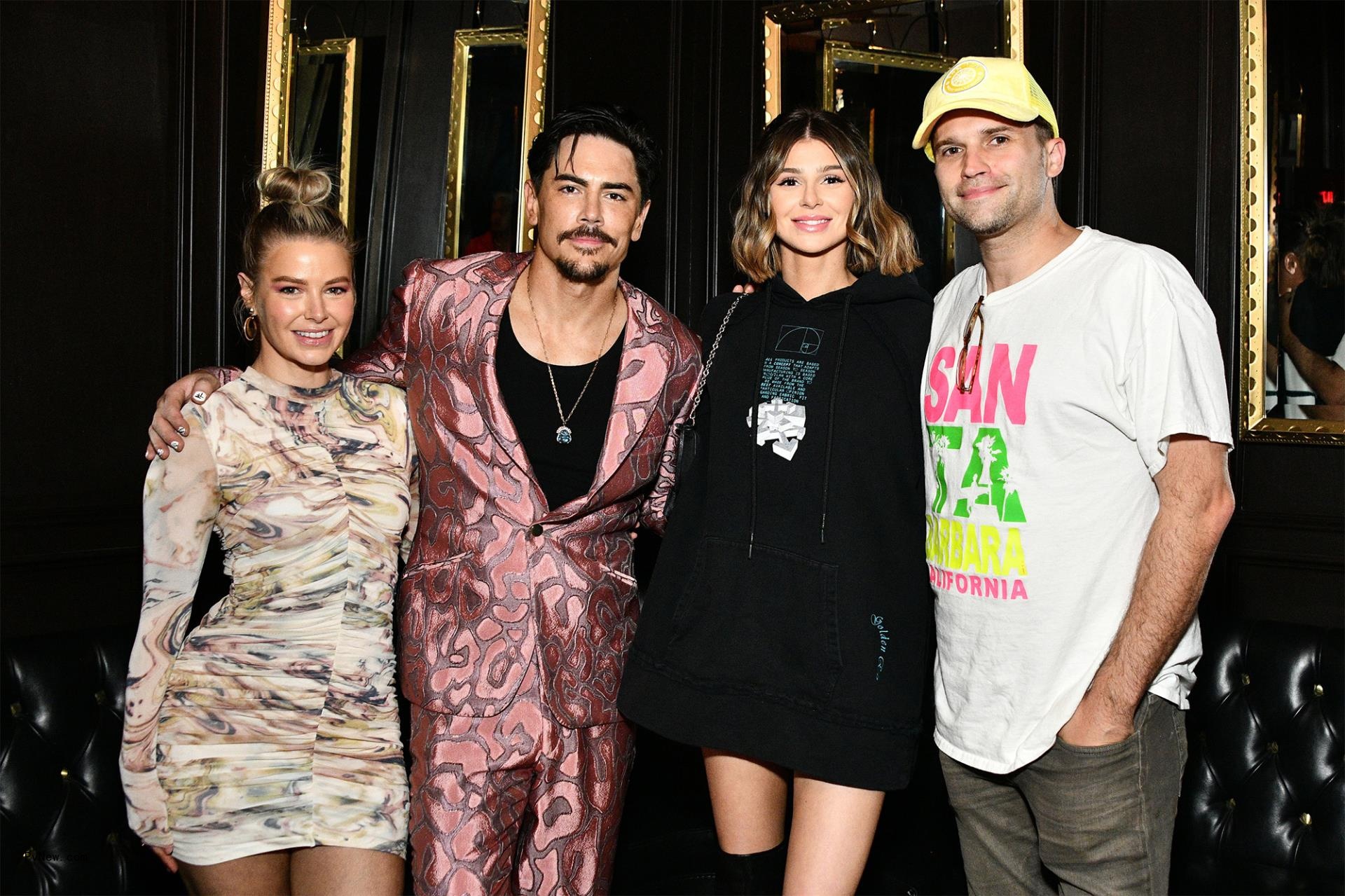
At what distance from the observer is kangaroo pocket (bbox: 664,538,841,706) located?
2045 millimetres

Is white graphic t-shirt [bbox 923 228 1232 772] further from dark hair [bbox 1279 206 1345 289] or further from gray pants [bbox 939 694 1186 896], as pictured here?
dark hair [bbox 1279 206 1345 289]

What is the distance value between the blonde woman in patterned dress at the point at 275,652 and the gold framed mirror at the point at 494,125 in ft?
3.71

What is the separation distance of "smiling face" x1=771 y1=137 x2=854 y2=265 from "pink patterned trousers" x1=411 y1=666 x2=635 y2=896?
991 mm

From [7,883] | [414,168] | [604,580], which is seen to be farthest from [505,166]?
[7,883]

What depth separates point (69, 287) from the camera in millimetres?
2863

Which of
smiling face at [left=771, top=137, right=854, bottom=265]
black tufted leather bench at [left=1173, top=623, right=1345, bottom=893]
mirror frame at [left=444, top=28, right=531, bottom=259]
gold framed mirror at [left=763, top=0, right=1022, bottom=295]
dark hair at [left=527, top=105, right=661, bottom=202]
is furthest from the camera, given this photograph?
mirror frame at [left=444, top=28, right=531, bottom=259]

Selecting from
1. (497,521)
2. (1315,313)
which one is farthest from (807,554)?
(1315,313)

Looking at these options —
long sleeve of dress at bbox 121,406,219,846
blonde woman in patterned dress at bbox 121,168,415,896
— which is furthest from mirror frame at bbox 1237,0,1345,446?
long sleeve of dress at bbox 121,406,219,846

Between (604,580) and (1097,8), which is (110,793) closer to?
(604,580)

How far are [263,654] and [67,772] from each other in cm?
77

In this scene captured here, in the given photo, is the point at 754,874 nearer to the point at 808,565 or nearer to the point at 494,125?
the point at 808,565

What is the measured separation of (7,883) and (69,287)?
1.39 metres

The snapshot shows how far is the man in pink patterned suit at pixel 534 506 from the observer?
7.13ft

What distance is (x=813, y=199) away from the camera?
2.25 metres
